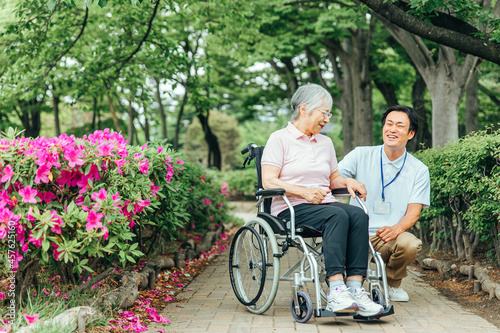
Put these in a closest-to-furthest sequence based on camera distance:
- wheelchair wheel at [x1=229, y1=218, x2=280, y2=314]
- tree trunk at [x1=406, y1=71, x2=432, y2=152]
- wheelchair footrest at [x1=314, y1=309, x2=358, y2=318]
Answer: wheelchair footrest at [x1=314, y1=309, x2=358, y2=318], wheelchair wheel at [x1=229, y1=218, x2=280, y2=314], tree trunk at [x1=406, y1=71, x2=432, y2=152]

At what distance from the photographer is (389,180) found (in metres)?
4.21

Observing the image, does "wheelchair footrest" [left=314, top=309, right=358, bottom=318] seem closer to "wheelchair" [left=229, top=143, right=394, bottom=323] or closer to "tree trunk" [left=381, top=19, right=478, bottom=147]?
"wheelchair" [left=229, top=143, right=394, bottom=323]

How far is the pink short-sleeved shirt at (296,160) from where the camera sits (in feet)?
12.3

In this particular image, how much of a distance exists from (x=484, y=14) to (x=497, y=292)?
9.18 ft

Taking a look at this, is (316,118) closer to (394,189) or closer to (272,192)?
(272,192)

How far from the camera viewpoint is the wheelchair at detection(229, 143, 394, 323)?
132 inches

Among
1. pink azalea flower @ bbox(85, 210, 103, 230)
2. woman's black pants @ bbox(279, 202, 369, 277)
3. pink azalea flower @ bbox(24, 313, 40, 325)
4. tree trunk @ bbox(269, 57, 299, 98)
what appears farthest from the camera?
tree trunk @ bbox(269, 57, 299, 98)

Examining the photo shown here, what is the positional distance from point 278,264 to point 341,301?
449 mm

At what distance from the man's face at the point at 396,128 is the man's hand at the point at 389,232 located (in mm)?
642

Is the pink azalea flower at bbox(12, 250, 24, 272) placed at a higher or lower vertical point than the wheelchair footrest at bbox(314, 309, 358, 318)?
higher

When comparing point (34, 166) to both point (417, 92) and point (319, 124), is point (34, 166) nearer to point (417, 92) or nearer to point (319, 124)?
point (319, 124)

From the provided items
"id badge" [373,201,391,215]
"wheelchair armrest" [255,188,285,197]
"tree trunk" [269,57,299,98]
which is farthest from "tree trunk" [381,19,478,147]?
"tree trunk" [269,57,299,98]

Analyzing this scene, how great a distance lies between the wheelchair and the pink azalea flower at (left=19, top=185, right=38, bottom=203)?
4.60 feet

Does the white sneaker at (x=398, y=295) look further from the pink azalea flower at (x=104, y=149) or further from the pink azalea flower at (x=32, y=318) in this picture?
the pink azalea flower at (x=32, y=318)
